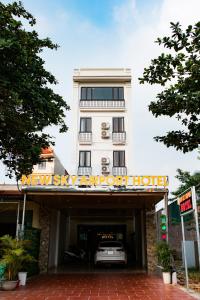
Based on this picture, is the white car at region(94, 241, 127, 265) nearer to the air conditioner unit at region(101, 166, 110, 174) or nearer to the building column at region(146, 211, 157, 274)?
the building column at region(146, 211, 157, 274)

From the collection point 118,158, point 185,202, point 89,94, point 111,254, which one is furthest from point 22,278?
point 89,94

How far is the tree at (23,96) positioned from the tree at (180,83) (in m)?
3.54

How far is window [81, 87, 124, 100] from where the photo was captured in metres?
21.0

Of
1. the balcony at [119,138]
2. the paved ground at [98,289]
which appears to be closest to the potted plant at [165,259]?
the paved ground at [98,289]

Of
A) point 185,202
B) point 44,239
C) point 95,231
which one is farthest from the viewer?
point 95,231

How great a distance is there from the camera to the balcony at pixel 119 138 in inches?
781

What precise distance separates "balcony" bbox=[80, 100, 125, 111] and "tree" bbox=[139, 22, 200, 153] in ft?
46.6

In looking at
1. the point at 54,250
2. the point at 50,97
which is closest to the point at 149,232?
the point at 54,250

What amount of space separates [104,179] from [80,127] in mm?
9275

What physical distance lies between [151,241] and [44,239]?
4.63 meters

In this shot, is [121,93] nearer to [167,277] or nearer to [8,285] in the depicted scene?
[167,277]

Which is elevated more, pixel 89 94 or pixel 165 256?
pixel 89 94

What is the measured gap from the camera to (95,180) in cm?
1153

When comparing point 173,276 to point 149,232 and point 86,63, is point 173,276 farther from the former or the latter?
point 86,63
